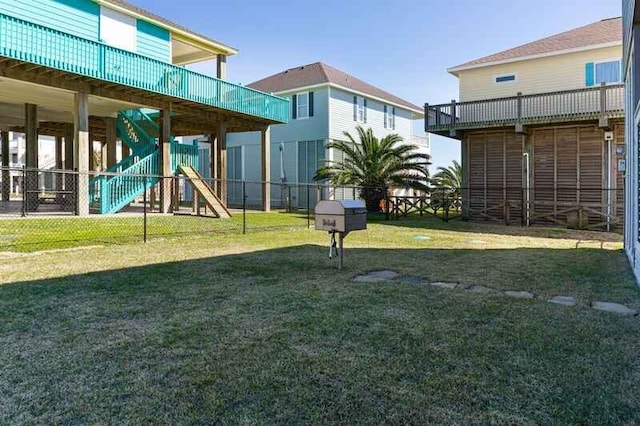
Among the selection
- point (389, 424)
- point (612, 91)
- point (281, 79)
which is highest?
point (281, 79)

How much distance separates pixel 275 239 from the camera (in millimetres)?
10203

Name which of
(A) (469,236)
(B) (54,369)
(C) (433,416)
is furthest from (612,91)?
(B) (54,369)

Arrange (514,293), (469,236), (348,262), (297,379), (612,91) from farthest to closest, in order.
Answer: (612,91), (469,236), (348,262), (514,293), (297,379)

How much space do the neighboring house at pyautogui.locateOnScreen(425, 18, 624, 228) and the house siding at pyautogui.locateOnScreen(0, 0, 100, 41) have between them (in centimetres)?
1171

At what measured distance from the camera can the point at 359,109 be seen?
82.2ft

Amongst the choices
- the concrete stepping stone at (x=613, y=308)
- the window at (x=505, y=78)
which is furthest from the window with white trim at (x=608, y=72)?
the concrete stepping stone at (x=613, y=308)

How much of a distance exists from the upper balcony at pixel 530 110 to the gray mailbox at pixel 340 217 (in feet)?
35.2

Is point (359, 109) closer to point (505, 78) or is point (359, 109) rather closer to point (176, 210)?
point (505, 78)

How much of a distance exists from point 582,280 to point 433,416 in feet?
14.9

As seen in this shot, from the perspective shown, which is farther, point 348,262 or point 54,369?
point 348,262

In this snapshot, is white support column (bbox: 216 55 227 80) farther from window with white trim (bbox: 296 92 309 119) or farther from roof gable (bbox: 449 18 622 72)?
roof gable (bbox: 449 18 622 72)

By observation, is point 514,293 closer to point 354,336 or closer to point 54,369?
point 354,336

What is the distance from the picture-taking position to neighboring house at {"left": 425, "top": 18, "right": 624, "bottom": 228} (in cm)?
1437

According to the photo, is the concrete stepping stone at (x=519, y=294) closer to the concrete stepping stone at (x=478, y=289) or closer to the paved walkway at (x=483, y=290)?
the paved walkway at (x=483, y=290)
